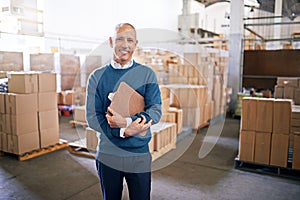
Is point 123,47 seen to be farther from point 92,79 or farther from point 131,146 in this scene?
point 131,146

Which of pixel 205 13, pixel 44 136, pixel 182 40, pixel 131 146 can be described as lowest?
pixel 44 136

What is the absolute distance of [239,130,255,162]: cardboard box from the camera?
3.20 meters

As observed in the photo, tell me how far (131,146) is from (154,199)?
132 centimetres

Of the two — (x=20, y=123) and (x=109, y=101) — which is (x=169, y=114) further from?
(x=109, y=101)

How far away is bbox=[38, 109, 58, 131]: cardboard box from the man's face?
9.08ft

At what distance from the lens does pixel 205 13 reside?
1230 cm

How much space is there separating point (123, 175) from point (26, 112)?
103 inches

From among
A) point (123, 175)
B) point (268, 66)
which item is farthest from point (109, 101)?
point (268, 66)

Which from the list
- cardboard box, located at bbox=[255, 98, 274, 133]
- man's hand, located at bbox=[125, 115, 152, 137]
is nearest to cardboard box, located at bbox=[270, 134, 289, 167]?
cardboard box, located at bbox=[255, 98, 274, 133]

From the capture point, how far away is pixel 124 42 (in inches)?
52.4

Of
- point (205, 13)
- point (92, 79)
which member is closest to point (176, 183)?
point (92, 79)

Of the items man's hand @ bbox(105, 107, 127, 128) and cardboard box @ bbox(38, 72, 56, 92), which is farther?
cardboard box @ bbox(38, 72, 56, 92)

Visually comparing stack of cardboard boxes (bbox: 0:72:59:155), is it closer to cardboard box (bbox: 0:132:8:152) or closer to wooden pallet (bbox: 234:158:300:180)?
cardboard box (bbox: 0:132:8:152)

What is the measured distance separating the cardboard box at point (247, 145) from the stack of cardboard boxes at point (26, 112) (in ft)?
8.50
